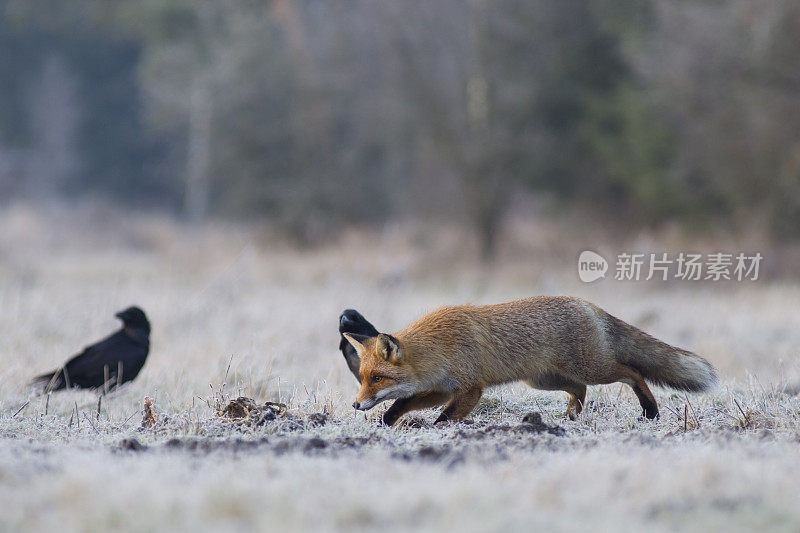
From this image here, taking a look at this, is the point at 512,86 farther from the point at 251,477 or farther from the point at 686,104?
the point at 251,477

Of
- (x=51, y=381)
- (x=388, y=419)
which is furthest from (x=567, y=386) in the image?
(x=51, y=381)

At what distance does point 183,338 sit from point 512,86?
13899 mm

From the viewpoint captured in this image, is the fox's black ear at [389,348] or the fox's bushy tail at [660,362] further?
the fox's bushy tail at [660,362]

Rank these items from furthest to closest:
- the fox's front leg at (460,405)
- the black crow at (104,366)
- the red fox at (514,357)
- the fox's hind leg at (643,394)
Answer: the black crow at (104,366) < the fox's hind leg at (643,394) < the fox's front leg at (460,405) < the red fox at (514,357)

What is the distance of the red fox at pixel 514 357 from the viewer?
18.7 ft

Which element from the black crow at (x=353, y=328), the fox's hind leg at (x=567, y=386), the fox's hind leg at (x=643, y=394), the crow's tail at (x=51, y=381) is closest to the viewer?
Result: the fox's hind leg at (x=643, y=394)

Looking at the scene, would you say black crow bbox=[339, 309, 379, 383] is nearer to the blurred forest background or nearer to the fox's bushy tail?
the fox's bushy tail

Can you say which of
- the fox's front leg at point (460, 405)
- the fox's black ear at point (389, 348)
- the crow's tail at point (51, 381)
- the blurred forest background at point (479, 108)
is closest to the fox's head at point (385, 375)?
the fox's black ear at point (389, 348)

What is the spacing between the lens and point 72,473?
12.3 ft

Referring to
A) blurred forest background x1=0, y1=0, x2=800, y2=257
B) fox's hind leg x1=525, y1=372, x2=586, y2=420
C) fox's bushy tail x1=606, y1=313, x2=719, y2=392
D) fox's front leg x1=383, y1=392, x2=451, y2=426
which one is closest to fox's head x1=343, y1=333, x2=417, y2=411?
fox's front leg x1=383, y1=392, x2=451, y2=426

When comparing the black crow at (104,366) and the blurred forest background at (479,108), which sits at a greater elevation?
the blurred forest background at (479,108)

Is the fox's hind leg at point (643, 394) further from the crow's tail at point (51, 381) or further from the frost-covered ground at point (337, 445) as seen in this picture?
the crow's tail at point (51, 381)

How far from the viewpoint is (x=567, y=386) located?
628 centimetres

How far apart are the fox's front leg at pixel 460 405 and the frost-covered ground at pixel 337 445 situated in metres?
0.16
